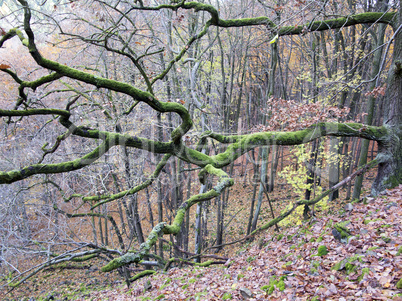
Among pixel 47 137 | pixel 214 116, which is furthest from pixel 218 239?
pixel 47 137

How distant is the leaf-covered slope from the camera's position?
8.47 feet

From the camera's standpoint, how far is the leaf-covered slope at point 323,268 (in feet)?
8.47

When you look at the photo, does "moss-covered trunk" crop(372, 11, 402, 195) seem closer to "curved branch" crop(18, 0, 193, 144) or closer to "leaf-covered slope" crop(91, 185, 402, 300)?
"leaf-covered slope" crop(91, 185, 402, 300)

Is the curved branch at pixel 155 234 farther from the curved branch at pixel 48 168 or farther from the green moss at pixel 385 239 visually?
the green moss at pixel 385 239

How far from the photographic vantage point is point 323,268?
10.4ft

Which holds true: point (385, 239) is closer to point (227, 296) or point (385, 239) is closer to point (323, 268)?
point (323, 268)

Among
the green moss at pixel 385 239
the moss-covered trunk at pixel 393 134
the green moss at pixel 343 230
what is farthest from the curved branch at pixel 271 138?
the green moss at pixel 385 239

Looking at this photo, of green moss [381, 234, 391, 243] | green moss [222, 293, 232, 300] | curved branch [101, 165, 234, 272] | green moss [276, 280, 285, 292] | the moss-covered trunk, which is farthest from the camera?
the moss-covered trunk

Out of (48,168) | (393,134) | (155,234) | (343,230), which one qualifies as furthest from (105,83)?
(393,134)

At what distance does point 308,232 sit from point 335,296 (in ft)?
8.67

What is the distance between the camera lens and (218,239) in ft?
36.1

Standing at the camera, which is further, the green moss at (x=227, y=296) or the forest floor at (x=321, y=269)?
the green moss at (x=227, y=296)

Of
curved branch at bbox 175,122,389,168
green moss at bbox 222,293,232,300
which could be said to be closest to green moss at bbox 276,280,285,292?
green moss at bbox 222,293,232,300

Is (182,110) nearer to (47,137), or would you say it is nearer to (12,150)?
(47,137)
